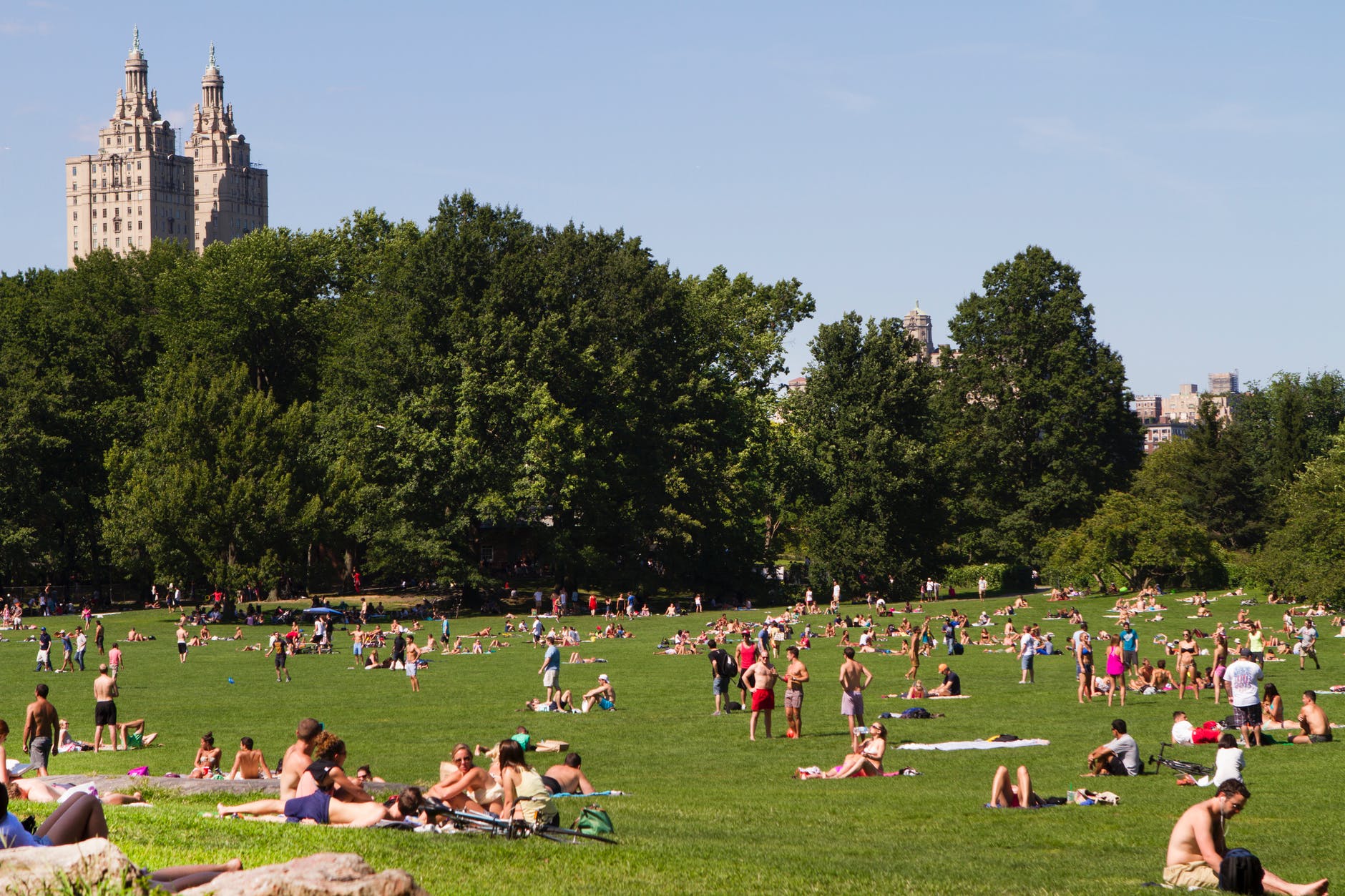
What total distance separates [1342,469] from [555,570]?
33.2 meters

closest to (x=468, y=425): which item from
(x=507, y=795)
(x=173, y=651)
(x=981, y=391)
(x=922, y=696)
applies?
(x=173, y=651)

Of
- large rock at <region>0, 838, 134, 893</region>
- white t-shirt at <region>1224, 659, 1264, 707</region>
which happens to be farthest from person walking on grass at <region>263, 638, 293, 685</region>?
large rock at <region>0, 838, 134, 893</region>

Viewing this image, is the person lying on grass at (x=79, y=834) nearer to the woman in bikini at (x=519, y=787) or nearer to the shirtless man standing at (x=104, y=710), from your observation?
the woman in bikini at (x=519, y=787)

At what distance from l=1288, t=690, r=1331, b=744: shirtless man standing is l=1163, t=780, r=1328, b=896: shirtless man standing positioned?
10528mm

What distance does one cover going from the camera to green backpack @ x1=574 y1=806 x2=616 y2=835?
1406cm

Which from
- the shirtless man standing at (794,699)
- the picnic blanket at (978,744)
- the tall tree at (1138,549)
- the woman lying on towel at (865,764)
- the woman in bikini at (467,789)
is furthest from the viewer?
the tall tree at (1138,549)

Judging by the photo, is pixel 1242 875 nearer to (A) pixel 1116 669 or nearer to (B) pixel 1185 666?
(A) pixel 1116 669

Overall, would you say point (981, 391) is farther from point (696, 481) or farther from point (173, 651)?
point (173, 651)

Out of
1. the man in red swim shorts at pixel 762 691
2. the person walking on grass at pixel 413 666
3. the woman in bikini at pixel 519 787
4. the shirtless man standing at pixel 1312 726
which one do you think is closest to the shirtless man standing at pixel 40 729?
the woman in bikini at pixel 519 787

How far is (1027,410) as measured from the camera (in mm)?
75688

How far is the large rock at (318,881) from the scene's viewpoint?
9.01 m

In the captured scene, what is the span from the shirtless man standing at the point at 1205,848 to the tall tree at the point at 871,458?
54.2 m

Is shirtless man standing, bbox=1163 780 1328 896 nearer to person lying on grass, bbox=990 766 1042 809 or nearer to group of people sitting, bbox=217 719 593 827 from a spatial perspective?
person lying on grass, bbox=990 766 1042 809

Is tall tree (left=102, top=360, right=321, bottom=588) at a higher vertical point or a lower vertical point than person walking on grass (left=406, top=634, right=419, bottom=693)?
higher
